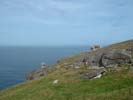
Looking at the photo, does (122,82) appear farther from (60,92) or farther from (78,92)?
(60,92)

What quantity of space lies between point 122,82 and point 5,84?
12283cm

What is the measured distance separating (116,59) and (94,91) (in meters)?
20.9

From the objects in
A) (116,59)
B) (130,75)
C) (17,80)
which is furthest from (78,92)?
(17,80)

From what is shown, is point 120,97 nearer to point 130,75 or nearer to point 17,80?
point 130,75

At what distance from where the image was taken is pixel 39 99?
3084 cm

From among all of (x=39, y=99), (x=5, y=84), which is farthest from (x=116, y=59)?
(x=5, y=84)

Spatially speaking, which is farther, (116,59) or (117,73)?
(116,59)

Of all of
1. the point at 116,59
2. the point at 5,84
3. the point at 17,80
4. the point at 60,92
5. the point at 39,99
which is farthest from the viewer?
the point at 17,80

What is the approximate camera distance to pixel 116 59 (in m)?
50.6

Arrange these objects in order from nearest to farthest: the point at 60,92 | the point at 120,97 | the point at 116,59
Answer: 1. the point at 120,97
2. the point at 60,92
3. the point at 116,59

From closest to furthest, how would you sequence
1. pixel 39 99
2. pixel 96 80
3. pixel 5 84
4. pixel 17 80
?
pixel 39 99 → pixel 96 80 → pixel 5 84 → pixel 17 80

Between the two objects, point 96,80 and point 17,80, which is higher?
point 96,80

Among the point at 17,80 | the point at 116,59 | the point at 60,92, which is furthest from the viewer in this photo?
the point at 17,80

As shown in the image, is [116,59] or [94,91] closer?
[94,91]
